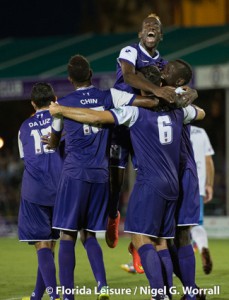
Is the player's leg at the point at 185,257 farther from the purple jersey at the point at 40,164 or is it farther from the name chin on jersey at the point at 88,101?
the name chin on jersey at the point at 88,101

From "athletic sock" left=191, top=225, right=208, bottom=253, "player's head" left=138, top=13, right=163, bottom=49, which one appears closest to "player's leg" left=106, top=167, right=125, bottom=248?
"player's head" left=138, top=13, right=163, bottom=49

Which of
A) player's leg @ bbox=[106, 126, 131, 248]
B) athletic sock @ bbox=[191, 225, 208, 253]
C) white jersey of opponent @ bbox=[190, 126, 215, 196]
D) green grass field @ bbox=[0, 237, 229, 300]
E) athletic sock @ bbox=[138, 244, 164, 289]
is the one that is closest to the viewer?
athletic sock @ bbox=[138, 244, 164, 289]

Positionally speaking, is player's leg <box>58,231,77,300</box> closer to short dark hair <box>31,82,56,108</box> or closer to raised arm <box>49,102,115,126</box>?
raised arm <box>49,102,115,126</box>

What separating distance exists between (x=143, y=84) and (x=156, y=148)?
579 mm

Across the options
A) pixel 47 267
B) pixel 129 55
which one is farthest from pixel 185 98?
pixel 47 267

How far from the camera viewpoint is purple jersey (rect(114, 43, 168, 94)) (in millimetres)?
8586

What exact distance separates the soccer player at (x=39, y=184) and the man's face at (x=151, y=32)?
99cm

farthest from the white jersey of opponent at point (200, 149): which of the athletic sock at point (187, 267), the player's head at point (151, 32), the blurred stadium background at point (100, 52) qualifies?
the blurred stadium background at point (100, 52)

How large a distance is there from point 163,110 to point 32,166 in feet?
4.61

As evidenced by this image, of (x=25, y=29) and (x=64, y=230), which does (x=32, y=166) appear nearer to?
(x=64, y=230)

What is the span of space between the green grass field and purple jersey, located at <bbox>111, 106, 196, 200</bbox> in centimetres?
170

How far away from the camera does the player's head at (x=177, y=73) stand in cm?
809

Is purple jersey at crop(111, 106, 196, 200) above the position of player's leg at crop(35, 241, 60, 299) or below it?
above

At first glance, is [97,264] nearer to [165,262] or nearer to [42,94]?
[165,262]
